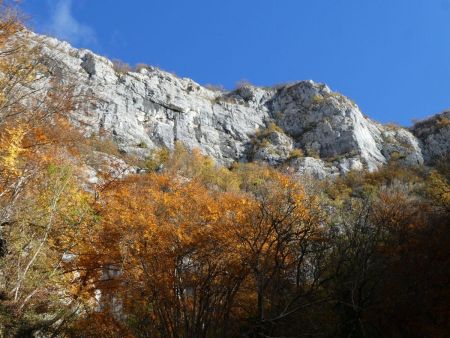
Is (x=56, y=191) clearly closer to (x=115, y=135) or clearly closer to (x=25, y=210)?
(x=25, y=210)

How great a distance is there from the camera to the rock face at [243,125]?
179 feet

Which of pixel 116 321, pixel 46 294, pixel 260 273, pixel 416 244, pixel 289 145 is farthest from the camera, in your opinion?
pixel 289 145

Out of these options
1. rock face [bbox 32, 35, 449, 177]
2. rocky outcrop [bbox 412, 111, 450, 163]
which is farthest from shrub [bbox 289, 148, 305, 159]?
rocky outcrop [bbox 412, 111, 450, 163]

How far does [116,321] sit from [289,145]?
170 feet

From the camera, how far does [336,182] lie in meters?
47.6

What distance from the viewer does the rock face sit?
179ft

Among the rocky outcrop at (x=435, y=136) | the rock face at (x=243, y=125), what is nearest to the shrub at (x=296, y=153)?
the rock face at (x=243, y=125)

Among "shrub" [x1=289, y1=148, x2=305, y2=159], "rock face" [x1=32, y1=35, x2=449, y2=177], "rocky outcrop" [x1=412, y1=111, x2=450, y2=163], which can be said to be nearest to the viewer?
"rock face" [x1=32, y1=35, x2=449, y2=177]

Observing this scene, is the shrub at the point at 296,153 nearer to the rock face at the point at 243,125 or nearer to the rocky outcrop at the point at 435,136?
the rock face at the point at 243,125

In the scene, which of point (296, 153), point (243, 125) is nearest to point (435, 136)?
point (296, 153)

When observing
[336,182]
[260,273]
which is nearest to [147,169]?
[336,182]

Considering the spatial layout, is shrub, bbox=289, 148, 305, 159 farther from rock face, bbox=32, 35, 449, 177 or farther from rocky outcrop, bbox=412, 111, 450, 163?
rocky outcrop, bbox=412, 111, 450, 163

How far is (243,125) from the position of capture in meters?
66.9

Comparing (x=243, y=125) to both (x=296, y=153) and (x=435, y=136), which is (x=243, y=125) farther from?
(x=435, y=136)
